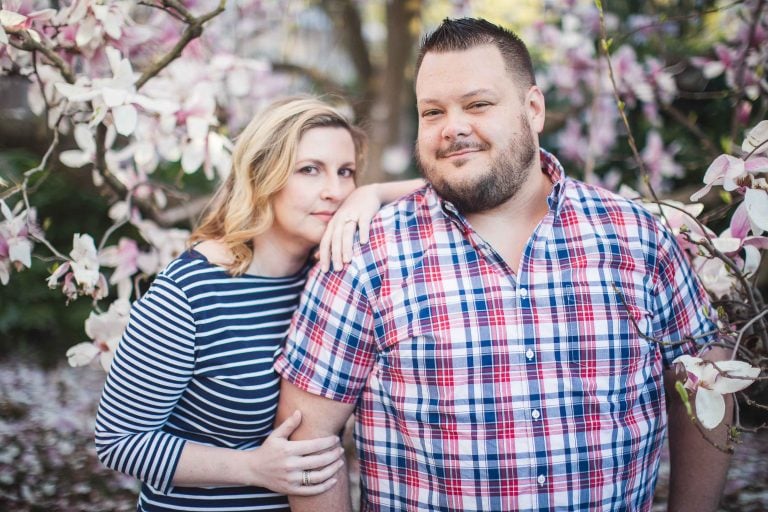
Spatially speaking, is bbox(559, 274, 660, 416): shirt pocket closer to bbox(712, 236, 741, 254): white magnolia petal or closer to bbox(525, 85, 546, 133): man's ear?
bbox(712, 236, 741, 254): white magnolia petal

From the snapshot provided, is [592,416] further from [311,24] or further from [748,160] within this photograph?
[311,24]

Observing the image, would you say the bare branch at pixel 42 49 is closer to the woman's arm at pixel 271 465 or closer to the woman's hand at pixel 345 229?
the woman's hand at pixel 345 229

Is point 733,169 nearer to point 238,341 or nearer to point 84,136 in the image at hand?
point 238,341

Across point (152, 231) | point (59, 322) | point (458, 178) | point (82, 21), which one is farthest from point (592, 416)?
point (59, 322)

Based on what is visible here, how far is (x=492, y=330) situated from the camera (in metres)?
1.57

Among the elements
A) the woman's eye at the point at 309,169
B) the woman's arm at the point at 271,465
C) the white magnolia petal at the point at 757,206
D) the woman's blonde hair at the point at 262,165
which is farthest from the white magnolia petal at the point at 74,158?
the white magnolia petal at the point at 757,206

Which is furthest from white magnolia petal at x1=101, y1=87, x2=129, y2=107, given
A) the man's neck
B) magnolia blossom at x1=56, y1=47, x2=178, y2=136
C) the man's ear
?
the man's ear

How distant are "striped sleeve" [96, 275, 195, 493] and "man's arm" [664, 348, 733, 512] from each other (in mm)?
1271

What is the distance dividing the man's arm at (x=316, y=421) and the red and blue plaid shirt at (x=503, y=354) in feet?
0.12

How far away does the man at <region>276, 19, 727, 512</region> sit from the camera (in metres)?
1.55

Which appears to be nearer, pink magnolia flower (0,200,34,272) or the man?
the man

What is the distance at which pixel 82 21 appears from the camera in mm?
1822

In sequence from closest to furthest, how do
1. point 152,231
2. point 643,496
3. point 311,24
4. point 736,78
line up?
point 643,496 < point 152,231 < point 736,78 < point 311,24

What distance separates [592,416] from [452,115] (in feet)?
2.61
